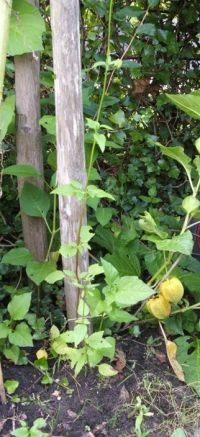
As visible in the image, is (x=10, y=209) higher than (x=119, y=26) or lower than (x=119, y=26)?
lower

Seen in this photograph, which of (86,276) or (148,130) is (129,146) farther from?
(86,276)

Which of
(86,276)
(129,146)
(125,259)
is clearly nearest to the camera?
(86,276)

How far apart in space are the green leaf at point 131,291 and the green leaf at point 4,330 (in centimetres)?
41

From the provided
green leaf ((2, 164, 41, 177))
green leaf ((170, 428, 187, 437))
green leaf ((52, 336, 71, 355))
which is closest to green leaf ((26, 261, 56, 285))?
green leaf ((52, 336, 71, 355))

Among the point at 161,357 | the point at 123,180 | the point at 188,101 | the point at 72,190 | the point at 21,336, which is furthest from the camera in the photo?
the point at 123,180

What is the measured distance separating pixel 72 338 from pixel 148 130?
1.48 metres

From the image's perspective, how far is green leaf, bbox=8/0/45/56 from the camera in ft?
5.68

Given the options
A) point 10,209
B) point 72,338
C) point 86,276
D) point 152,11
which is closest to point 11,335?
point 72,338

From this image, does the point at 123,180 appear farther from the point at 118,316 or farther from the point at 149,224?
the point at 118,316

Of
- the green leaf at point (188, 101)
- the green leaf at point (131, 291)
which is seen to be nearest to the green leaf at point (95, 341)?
the green leaf at point (131, 291)

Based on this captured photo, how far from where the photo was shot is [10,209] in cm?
249

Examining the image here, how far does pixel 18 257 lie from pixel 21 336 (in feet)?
1.02

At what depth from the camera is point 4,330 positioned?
189 cm

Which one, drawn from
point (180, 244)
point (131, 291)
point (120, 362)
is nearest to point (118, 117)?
point (180, 244)
